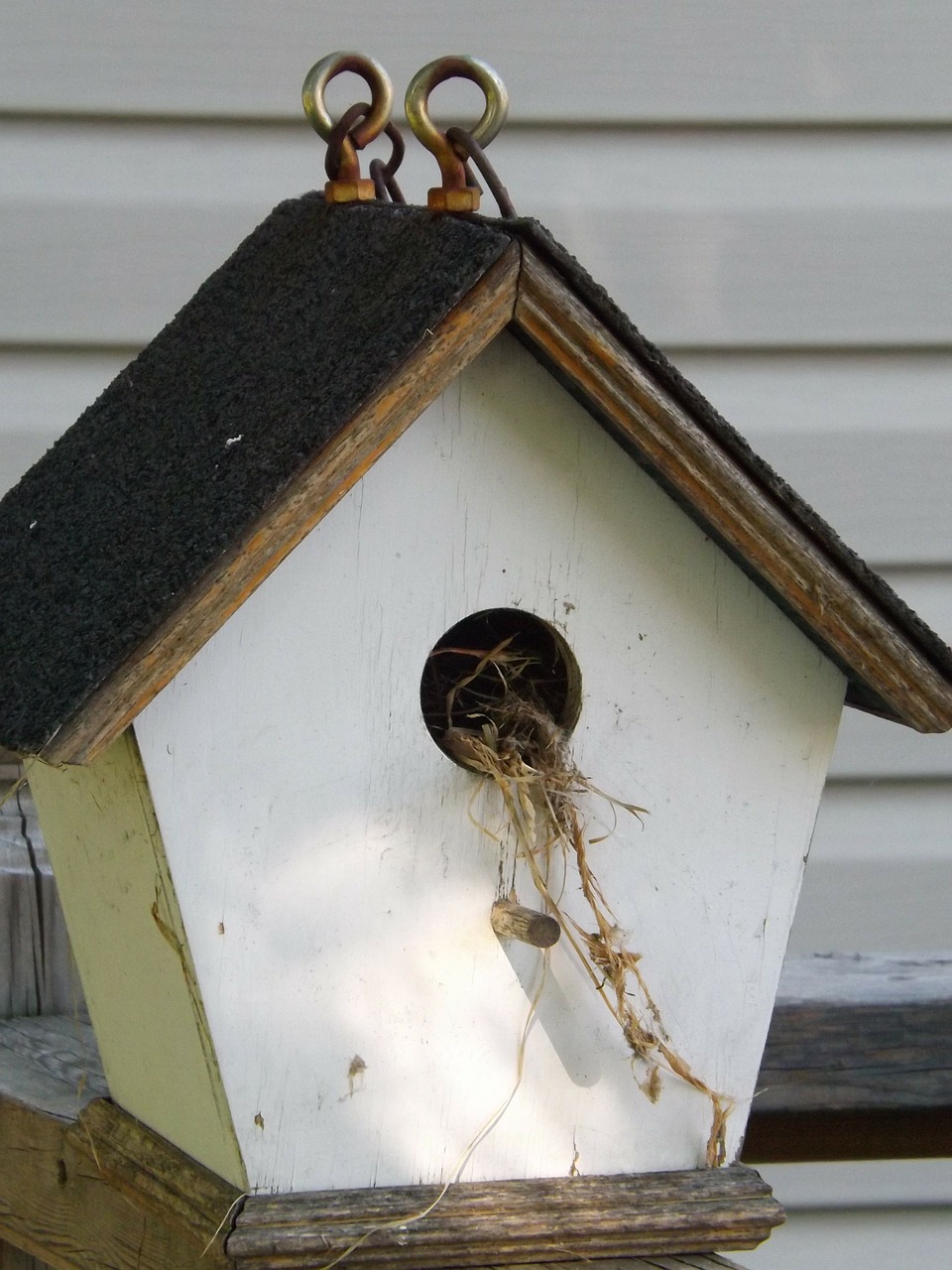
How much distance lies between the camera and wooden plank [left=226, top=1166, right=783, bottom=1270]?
1.12 metres

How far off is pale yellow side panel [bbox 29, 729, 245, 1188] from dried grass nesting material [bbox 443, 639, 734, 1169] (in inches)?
9.8

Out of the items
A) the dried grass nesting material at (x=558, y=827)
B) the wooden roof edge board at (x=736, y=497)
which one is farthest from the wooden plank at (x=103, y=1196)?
the wooden roof edge board at (x=736, y=497)

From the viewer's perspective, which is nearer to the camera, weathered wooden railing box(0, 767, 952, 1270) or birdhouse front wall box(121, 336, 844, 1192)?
birdhouse front wall box(121, 336, 844, 1192)

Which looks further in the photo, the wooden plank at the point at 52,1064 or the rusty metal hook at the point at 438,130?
the wooden plank at the point at 52,1064

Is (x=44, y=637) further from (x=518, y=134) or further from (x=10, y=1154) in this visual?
(x=518, y=134)

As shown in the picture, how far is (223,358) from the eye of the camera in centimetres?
125

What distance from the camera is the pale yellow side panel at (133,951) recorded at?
1131mm

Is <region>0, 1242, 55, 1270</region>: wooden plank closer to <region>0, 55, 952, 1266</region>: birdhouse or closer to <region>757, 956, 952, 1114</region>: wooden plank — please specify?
<region>0, 55, 952, 1266</region>: birdhouse

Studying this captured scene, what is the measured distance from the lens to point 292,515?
3.31 ft

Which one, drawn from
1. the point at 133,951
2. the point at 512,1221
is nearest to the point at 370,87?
the point at 133,951

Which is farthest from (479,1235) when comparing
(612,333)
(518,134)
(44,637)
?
(518,134)

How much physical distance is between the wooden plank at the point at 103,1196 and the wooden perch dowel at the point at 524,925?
0.94 ft

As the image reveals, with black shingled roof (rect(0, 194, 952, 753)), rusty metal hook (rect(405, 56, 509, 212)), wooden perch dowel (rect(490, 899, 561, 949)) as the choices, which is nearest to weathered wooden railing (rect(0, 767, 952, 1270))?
wooden perch dowel (rect(490, 899, 561, 949))

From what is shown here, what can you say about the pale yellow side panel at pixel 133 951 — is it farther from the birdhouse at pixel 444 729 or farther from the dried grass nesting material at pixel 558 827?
the dried grass nesting material at pixel 558 827
